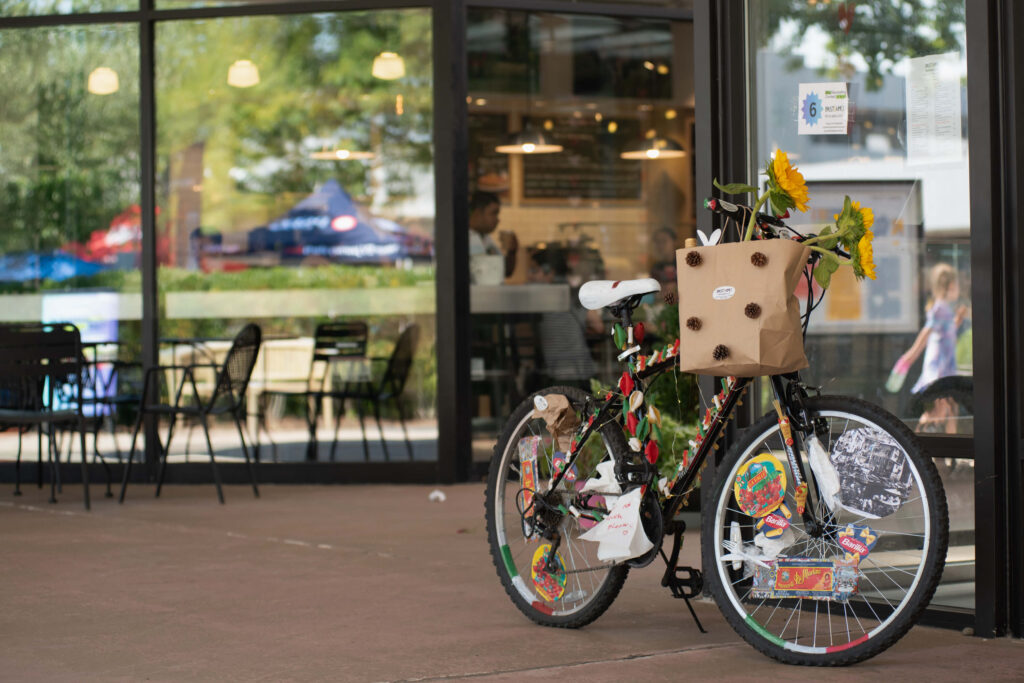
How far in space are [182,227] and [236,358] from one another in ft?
4.83

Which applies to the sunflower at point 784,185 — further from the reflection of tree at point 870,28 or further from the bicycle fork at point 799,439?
the reflection of tree at point 870,28

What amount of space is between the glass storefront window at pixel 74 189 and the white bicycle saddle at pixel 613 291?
190 inches

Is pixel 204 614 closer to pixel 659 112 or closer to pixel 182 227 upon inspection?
Answer: pixel 182 227

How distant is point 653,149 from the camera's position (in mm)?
8594

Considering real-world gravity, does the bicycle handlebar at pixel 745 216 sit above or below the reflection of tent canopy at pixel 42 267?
below

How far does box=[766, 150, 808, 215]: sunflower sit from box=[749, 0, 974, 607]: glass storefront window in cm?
80

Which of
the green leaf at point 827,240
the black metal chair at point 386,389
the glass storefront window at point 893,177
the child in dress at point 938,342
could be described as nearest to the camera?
the green leaf at point 827,240

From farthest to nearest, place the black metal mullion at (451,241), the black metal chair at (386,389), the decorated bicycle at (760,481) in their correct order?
the black metal chair at (386,389) < the black metal mullion at (451,241) < the decorated bicycle at (760,481)

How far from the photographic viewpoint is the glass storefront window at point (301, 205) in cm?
793

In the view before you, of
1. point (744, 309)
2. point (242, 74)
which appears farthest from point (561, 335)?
point (744, 309)

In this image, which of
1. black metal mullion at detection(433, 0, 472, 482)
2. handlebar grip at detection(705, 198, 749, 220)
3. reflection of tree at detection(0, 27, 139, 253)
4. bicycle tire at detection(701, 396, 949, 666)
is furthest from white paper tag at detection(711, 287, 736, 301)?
reflection of tree at detection(0, 27, 139, 253)

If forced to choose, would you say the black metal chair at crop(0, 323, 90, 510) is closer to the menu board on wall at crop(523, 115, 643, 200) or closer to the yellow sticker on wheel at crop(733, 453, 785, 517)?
the menu board on wall at crop(523, 115, 643, 200)

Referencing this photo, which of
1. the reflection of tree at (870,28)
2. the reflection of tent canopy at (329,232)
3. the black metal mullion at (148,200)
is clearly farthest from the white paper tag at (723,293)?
the black metal mullion at (148,200)

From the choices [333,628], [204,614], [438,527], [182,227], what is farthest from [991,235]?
[182,227]
